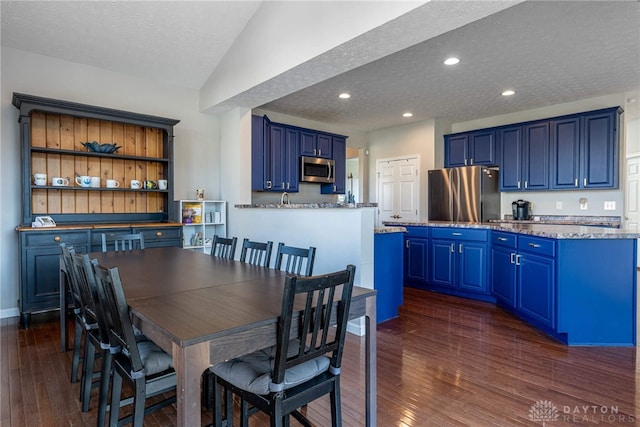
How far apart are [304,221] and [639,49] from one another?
3.62 meters

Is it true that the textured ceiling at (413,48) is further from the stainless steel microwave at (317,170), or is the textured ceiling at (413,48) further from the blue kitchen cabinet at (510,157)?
the stainless steel microwave at (317,170)

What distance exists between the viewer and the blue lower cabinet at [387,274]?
135 inches

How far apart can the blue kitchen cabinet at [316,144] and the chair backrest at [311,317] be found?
4370 millimetres

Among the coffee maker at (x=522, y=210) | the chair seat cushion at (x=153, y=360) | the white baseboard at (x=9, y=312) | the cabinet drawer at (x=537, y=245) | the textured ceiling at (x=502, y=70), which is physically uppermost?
the textured ceiling at (x=502, y=70)

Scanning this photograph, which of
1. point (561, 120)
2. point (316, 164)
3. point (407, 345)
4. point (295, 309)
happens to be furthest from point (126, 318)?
point (561, 120)

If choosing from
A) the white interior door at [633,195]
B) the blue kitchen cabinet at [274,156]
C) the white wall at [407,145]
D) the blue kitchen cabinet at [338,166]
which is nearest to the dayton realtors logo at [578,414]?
the blue kitchen cabinet at [274,156]

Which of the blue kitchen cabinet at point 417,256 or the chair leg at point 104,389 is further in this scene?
the blue kitchen cabinet at point 417,256

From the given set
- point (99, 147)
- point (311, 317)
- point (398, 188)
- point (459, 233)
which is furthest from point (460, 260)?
point (99, 147)

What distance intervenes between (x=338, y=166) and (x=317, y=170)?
58 centimetres

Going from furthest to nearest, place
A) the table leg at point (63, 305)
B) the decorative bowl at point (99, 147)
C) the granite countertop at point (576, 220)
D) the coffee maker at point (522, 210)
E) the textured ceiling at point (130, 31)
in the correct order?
the coffee maker at point (522, 210) < the granite countertop at point (576, 220) < the decorative bowl at point (99, 147) < the textured ceiling at point (130, 31) < the table leg at point (63, 305)

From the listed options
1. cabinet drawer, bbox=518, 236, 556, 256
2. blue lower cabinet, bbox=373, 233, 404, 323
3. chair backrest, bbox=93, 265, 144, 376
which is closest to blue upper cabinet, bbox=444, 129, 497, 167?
cabinet drawer, bbox=518, 236, 556, 256

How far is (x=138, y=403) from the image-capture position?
146cm

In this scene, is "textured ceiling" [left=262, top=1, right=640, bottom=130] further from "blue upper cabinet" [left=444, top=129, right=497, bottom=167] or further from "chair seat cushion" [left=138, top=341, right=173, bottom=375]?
"chair seat cushion" [left=138, top=341, right=173, bottom=375]

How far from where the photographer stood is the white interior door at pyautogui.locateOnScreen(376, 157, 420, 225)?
6.52 m
